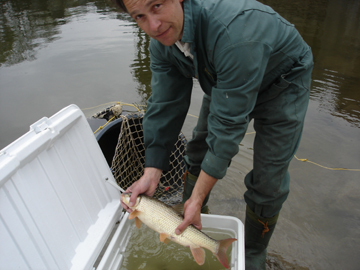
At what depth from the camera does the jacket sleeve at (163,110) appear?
79.7 inches

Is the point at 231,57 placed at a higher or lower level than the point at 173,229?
higher

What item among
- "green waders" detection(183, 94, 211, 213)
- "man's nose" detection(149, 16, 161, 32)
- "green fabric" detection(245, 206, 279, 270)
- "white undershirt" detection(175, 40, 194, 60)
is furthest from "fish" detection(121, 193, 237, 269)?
"man's nose" detection(149, 16, 161, 32)

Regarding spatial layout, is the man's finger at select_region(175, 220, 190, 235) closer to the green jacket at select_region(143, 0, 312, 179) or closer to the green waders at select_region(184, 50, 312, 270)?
the green jacket at select_region(143, 0, 312, 179)

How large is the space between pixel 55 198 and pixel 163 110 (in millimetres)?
959

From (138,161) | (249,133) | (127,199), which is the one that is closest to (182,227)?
(127,199)

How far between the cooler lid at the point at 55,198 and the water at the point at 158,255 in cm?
32

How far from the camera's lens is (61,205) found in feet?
5.34

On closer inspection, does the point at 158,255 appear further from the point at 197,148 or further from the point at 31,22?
the point at 31,22

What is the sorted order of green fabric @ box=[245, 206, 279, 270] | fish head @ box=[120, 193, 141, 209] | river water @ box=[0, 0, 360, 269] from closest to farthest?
fish head @ box=[120, 193, 141, 209] → green fabric @ box=[245, 206, 279, 270] → river water @ box=[0, 0, 360, 269]

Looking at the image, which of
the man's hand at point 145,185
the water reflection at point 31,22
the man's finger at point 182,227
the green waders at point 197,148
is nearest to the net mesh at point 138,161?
the green waders at point 197,148

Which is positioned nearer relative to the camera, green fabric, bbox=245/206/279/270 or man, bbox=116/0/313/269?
man, bbox=116/0/313/269

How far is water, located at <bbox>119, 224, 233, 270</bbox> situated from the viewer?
6.79 ft

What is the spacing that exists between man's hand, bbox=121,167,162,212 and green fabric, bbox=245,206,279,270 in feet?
2.67

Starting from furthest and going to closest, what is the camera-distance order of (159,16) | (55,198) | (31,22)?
(31,22) → (55,198) → (159,16)
